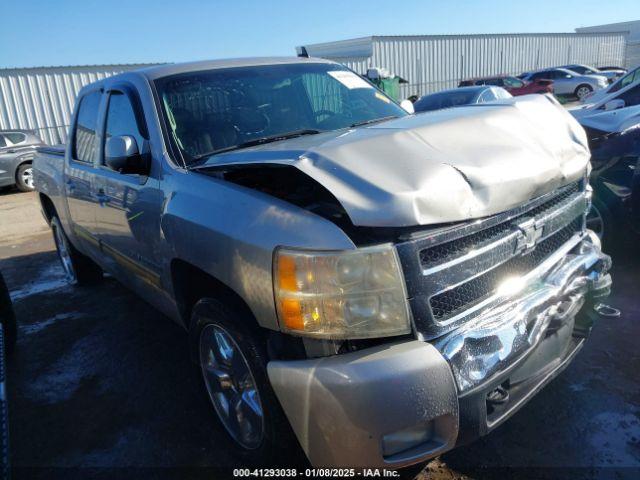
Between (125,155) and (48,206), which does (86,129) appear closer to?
(125,155)

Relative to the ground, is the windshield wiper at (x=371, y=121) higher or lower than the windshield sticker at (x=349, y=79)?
lower

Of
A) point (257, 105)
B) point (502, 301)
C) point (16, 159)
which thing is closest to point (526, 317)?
point (502, 301)

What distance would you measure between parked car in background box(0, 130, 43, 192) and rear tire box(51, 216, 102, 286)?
7.94 meters

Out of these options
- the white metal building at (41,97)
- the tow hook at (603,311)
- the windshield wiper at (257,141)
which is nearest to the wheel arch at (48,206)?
the windshield wiper at (257,141)

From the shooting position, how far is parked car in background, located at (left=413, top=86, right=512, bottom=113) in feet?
32.9

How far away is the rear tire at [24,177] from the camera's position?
40.1 ft

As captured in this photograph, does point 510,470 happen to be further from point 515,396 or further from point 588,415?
point 588,415

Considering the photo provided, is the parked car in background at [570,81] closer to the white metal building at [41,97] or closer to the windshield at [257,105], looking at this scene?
the white metal building at [41,97]

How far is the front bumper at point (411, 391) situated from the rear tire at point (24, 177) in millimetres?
12853

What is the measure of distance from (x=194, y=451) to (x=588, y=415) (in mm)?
2035

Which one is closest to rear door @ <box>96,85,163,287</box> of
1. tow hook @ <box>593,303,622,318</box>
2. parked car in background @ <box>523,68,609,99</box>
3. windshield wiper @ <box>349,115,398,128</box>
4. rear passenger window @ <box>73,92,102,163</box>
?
rear passenger window @ <box>73,92,102,163</box>

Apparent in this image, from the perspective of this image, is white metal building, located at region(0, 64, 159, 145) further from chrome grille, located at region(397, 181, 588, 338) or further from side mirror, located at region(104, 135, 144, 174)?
chrome grille, located at region(397, 181, 588, 338)

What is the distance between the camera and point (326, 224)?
173 cm

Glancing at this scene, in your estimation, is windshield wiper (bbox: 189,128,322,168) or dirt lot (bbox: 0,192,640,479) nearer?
dirt lot (bbox: 0,192,640,479)
